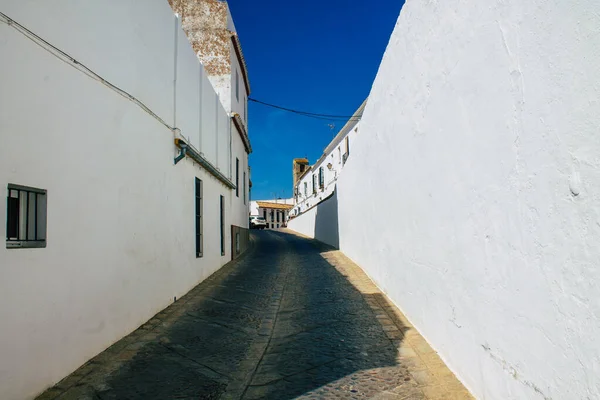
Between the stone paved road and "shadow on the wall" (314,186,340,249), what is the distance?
896cm

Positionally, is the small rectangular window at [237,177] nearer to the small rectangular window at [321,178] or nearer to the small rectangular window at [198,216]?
the small rectangular window at [198,216]

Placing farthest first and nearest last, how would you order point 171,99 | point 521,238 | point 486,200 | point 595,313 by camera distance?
point 171,99 → point 486,200 → point 521,238 → point 595,313

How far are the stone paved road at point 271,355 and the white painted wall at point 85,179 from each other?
0.33 metres

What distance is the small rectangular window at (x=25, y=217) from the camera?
3297 mm

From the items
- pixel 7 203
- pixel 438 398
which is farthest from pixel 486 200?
pixel 7 203

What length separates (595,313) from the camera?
6.37 ft

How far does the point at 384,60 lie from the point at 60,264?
16.8ft

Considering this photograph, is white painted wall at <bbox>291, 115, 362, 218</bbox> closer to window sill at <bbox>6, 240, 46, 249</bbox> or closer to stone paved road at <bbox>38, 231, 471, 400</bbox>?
stone paved road at <bbox>38, 231, 471, 400</bbox>

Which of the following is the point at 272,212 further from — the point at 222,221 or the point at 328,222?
the point at 222,221

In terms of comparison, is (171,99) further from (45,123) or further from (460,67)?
(460,67)

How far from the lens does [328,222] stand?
19078 millimetres

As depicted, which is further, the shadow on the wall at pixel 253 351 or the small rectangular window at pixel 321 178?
the small rectangular window at pixel 321 178

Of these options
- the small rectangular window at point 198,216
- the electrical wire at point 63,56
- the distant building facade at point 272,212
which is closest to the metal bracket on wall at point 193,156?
the small rectangular window at point 198,216

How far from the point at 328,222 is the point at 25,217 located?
16010mm
